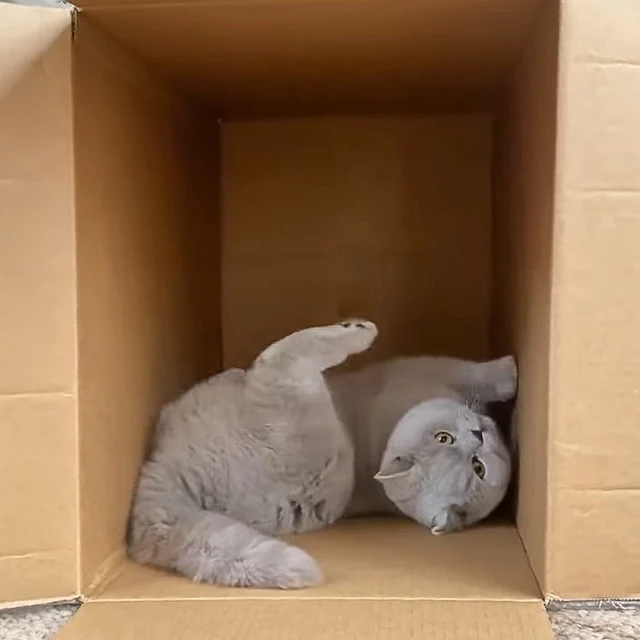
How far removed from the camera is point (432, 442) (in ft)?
3.73

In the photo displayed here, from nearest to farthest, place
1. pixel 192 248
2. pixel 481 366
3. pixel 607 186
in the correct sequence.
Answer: pixel 607 186
pixel 481 366
pixel 192 248

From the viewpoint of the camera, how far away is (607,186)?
808mm

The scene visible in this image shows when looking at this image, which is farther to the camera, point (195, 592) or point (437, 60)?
point (437, 60)

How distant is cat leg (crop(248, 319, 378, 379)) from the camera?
107 cm

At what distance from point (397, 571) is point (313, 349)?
0.87 ft

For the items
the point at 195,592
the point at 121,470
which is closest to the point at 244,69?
the point at 121,470

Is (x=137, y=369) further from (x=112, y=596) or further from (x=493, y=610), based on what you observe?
(x=493, y=610)

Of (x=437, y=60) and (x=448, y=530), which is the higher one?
(x=437, y=60)

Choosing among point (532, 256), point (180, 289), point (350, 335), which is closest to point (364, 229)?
point (180, 289)

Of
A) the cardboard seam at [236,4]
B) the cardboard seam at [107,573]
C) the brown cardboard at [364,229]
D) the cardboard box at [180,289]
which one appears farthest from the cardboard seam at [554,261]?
the brown cardboard at [364,229]

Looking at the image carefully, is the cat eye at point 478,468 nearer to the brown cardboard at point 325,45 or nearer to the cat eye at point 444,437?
the cat eye at point 444,437

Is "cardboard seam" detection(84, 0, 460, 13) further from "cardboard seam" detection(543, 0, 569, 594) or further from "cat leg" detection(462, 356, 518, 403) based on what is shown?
"cat leg" detection(462, 356, 518, 403)

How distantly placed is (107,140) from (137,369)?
26 centimetres

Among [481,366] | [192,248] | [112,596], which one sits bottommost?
[112,596]
